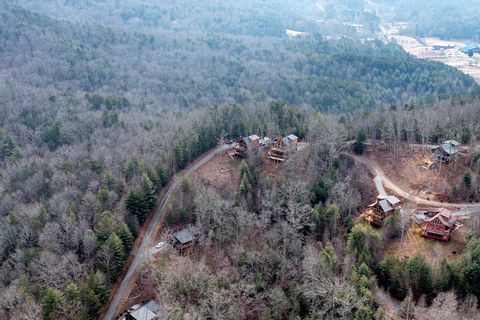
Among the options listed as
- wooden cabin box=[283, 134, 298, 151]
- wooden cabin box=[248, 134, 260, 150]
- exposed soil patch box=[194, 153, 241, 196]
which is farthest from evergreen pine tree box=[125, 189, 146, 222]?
wooden cabin box=[283, 134, 298, 151]

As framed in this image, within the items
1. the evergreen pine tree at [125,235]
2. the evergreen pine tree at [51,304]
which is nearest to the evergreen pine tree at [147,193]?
the evergreen pine tree at [125,235]

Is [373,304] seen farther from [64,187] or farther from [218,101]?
[218,101]

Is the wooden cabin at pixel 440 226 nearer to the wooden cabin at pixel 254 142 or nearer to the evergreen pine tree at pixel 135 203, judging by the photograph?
the wooden cabin at pixel 254 142

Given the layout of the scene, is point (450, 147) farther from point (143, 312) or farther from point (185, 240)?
point (143, 312)

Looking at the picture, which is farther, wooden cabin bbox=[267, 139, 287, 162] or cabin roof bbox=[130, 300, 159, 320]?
wooden cabin bbox=[267, 139, 287, 162]

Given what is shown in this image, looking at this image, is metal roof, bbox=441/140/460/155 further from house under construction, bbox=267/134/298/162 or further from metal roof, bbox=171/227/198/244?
metal roof, bbox=171/227/198/244

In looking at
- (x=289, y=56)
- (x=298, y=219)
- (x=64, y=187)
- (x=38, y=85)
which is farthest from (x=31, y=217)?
(x=289, y=56)
